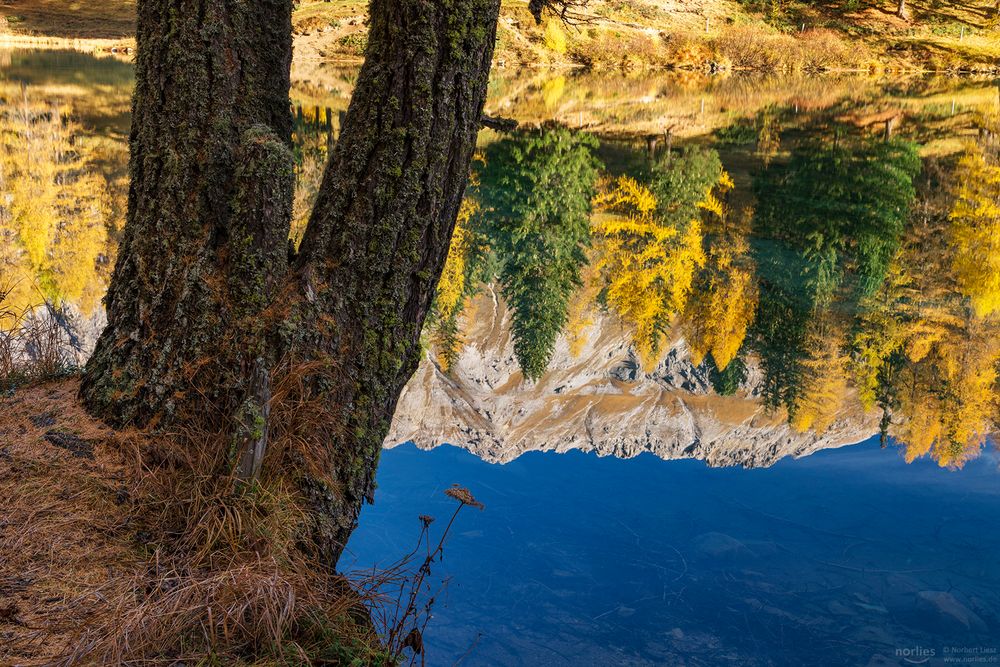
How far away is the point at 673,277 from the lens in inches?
447

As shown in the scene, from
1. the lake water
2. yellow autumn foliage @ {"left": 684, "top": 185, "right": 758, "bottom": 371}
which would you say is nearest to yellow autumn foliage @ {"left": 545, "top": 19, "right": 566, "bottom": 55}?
the lake water

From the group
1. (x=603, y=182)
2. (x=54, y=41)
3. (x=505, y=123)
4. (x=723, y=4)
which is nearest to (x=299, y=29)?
(x=54, y=41)

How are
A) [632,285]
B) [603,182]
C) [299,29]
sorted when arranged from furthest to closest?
1. [299,29]
2. [603,182]
3. [632,285]

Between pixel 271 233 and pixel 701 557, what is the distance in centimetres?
359

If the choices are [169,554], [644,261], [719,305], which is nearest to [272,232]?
[169,554]

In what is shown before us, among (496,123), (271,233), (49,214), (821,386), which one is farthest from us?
(49,214)

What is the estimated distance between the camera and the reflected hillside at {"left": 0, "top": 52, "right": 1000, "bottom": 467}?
737cm

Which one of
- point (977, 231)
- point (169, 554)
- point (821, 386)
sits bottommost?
point (821, 386)

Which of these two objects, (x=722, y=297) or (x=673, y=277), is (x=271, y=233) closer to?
(x=722, y=297)

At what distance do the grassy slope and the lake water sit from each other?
22527 millimetres

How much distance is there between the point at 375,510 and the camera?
554 centimetres

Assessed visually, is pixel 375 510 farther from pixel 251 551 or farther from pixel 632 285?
pixel 632 285

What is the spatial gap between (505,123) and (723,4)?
44.4 meters

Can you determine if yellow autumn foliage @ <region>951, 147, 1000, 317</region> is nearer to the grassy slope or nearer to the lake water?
the lake water
